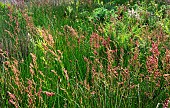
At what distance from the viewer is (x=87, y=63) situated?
256 centimetres

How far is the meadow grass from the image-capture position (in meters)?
2.19

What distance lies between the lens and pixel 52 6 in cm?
570

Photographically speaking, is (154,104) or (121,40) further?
(121,40)

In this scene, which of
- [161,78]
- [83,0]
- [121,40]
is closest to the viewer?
[161,78]

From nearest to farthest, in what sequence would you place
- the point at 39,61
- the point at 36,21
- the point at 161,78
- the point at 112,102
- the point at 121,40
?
the point at 112,102 → the point at 161,78 → the point at 39,61 → the point at 121,40 → the point at 36,21

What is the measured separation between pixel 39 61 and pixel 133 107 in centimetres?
123

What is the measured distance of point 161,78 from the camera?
2434 millimetres

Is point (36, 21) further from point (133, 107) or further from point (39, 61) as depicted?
point (133, 107)

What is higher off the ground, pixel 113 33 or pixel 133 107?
pixel 113 33

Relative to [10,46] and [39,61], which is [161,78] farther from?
[10,46]

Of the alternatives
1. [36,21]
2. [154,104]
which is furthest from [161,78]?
[36,21]

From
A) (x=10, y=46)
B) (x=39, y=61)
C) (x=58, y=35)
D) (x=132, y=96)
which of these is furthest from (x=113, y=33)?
(x=132, y=96)

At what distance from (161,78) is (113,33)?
47.7 inches

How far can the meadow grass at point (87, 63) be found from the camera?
2.19 meters
